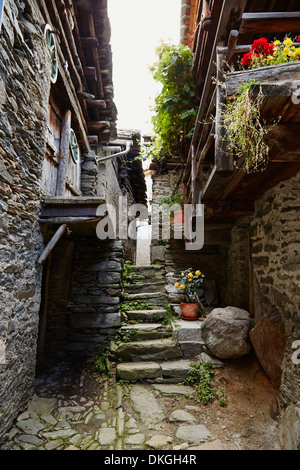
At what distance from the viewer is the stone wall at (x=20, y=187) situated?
92.5 inches

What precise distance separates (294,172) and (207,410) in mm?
3082

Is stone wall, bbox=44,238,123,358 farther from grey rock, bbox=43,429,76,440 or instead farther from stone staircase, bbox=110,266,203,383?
grey rock, bbox=43,429,76,440

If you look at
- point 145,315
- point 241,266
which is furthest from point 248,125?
point 145,315

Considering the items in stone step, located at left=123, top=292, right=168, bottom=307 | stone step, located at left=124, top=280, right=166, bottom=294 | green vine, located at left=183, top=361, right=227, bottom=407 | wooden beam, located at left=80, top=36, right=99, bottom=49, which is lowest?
green vine, located at left=183, top=361, right=227, bottom=407

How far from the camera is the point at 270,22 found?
8.07 ft

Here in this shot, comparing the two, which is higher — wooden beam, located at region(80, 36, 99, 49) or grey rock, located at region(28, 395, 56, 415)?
wooden beam, located at region(80, 36, 99, 49)

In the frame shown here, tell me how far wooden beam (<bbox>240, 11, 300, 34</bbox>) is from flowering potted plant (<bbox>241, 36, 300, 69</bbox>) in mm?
545

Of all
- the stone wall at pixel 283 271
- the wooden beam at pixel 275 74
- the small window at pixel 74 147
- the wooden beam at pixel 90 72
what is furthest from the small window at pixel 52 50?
the stone wall at pixel 283 271

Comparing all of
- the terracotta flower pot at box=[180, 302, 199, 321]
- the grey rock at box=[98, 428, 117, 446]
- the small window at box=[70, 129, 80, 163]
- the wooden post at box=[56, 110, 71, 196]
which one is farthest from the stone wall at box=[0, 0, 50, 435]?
the terracotta flower pot at box=[180, 302, 199, 321]

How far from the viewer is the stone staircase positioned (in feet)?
11.8

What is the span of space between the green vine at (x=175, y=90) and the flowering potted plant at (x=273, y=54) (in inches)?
111

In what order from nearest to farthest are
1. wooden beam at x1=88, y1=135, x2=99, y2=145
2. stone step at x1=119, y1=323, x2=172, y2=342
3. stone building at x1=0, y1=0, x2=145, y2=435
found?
stone building at x1=0, y1=0, x2=145, y2=435 → stone step at x1=119, y1=323, x2=172, y2=342 → wooden beam at x1=88, y1=135, x2=99, y2=145

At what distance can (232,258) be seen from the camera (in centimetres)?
546

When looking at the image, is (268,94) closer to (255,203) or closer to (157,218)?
(255,203)
